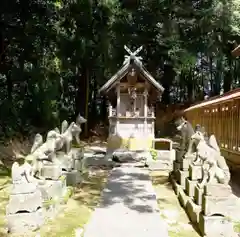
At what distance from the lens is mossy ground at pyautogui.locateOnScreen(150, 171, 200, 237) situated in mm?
6505

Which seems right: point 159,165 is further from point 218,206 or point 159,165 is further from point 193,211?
point 218,206

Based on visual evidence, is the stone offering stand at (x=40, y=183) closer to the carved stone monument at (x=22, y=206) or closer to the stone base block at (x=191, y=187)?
the carved stone monument at (x=22, y=206)

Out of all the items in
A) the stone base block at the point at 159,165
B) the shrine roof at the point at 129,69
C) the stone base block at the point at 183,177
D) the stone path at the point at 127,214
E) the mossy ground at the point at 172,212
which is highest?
the shrine roof at the point at 129,69

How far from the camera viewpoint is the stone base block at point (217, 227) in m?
6.05

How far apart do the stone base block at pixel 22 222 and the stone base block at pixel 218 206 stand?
10.1 ft

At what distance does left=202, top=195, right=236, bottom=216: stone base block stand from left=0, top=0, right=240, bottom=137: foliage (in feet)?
38.1

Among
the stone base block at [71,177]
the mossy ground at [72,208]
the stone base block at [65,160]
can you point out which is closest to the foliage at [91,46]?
the mossy ground at [72,208]

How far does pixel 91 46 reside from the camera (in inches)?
963

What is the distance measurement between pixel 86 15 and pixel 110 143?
7.70 m

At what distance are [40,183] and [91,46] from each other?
59.3 feet

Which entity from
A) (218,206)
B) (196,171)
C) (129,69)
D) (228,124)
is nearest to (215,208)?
(218,206)

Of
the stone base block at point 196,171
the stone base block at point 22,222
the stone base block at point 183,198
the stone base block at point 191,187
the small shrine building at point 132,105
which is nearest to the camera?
the stone base block at point 22,222

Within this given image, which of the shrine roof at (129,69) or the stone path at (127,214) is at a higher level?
the shrine roof at (129,69)

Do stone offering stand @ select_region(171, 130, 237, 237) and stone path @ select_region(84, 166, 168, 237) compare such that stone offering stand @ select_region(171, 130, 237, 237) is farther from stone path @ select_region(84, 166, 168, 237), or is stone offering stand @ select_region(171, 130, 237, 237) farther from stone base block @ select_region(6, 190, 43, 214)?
stone base block @ select_region(6, 190, 43, 214)
